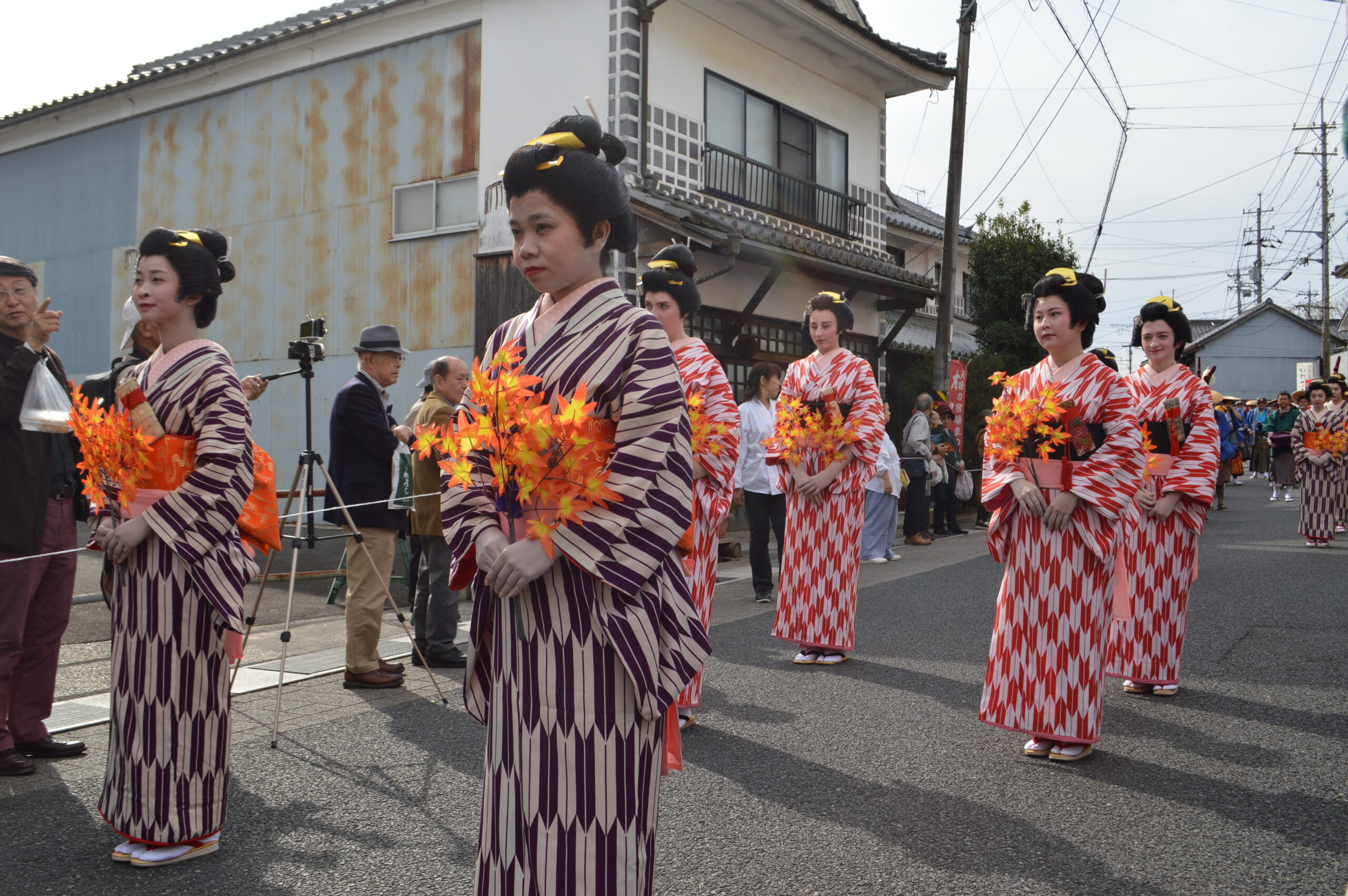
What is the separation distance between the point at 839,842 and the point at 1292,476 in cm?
2019

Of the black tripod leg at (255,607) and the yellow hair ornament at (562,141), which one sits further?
the black tripod leg at (255,607)

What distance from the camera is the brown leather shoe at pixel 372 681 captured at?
566 centimetres

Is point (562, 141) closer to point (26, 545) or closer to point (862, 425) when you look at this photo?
point (26, 545)

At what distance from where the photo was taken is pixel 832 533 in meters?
6.26

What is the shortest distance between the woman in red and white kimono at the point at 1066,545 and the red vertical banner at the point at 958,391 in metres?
11.1

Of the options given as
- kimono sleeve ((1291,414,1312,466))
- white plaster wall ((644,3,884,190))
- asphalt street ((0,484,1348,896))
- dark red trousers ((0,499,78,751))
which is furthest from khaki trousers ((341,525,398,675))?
kimono sleeve ((1291,414,1312,466))

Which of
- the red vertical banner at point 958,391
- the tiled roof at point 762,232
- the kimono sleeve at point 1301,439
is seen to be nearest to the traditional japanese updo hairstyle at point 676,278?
the tiled roof at point 762,232

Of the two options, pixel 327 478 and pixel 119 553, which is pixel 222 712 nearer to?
pixel 119 553

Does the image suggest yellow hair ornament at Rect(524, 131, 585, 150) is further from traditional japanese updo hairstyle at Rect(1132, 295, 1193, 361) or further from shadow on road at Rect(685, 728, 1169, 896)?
traditional japanese updo hairstyle at Rect(1132, 295, 1193, 361)

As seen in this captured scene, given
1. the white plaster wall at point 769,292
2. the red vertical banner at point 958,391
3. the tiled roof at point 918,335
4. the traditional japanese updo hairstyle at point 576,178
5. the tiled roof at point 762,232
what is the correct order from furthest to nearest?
1. the tiled roof at point 918,335
2. the red vertical banner at point 958,391
3. the white plaster wall at point 769,292
4. the tiled roof at point 762,232
5. the traditional japanese updo hairstyle at point 576,178

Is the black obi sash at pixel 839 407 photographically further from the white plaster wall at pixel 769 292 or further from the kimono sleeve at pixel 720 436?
the white plaster wall at pixel 769 292

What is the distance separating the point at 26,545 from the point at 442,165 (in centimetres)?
952

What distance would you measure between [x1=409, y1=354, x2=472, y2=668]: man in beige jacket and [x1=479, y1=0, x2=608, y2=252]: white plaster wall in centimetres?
621

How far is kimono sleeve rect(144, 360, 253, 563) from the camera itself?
3.26m
